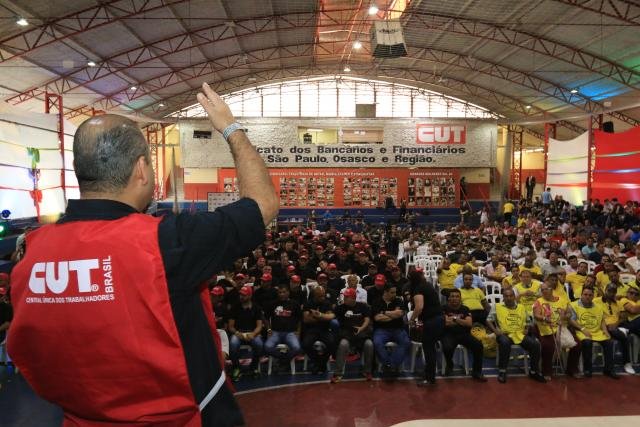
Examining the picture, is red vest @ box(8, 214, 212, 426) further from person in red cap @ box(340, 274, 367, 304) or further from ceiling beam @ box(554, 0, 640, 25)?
ceiling beam @ box(554, 0, 640, 25)

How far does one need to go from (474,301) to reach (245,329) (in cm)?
320

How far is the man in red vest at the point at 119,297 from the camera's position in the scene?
2.80 feet

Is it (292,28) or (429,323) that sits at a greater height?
(292,28)

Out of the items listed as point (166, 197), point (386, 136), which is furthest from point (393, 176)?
point (166, 197)

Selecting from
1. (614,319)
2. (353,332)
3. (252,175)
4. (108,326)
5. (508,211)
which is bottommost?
(353,332)

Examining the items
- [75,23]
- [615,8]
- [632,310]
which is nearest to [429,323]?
[632,310]

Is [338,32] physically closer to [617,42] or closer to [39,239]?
[617,42]

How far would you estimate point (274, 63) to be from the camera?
832 inches

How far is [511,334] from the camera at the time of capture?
598 cm

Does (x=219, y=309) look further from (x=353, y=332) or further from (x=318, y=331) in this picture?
(x=353, y=332)

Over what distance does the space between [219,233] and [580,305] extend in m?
6.57

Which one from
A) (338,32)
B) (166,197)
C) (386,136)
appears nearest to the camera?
(338,32)

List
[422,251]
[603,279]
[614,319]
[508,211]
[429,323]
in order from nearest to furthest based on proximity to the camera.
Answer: [429,323], [614,319], [603,279], [422,251], [508,211]

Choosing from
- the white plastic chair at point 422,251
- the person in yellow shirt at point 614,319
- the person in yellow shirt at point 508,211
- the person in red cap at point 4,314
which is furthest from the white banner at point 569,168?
the person in red cap at point 4,314
